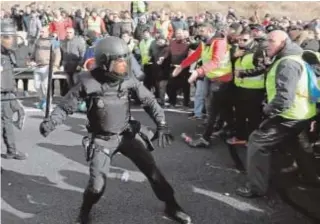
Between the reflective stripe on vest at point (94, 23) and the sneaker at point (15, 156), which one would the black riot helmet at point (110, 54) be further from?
the reflective stripe on vest at point (94, 23)

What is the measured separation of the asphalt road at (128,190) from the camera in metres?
5.45

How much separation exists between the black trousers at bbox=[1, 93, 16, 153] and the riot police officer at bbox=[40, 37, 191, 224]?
261 centimetres

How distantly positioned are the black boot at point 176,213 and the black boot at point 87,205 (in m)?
0.76

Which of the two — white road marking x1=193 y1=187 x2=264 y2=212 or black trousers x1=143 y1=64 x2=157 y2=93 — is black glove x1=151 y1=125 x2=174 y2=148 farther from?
black trousers x1=143 y1=64 x2=157 y2=93

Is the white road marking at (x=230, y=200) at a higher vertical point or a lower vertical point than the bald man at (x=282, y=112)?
lower

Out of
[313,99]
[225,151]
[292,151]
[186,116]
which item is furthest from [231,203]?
[186,116]

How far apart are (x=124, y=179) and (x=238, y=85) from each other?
2.13 meters

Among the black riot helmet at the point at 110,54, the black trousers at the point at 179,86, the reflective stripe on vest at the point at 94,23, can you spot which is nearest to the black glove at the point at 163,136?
the black riot helmet at the point at 110,54

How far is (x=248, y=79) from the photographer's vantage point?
720 centimetres

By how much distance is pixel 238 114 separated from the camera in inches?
296

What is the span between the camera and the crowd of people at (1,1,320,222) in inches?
209

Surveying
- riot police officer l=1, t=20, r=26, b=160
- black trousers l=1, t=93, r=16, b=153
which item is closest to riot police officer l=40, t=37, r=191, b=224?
riot police officer l=1, t=20, r=26, b=160

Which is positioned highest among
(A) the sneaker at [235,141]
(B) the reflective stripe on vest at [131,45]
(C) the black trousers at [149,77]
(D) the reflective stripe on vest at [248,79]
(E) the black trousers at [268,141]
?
(D) the reflective stripe on vest at [248,79]

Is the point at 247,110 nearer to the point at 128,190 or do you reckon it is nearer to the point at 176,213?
the point at 128,190
